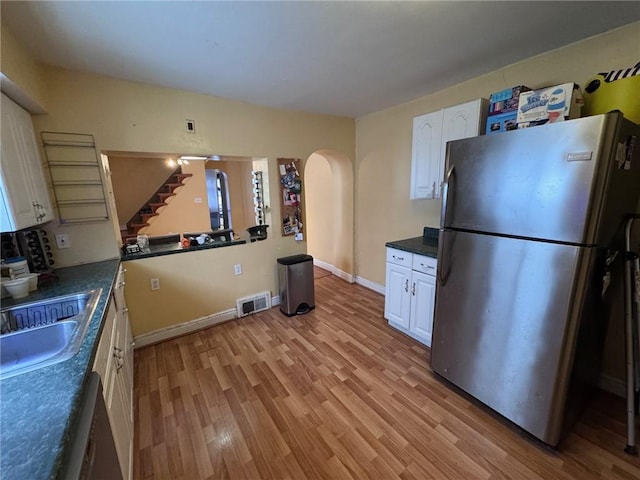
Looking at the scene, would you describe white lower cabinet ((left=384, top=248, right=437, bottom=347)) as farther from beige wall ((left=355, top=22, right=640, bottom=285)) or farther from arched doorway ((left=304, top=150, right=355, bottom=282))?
arched doorway ((left=304, top=150, right=355, bottom=282))

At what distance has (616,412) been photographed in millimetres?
1721

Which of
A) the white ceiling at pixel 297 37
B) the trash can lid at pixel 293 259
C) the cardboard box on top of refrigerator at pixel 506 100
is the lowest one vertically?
the trash can lid at pixel 293 259

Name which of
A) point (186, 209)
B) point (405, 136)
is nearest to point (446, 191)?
point (405, 136)

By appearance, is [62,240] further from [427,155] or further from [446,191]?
[427,155]

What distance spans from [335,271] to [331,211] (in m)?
1.01

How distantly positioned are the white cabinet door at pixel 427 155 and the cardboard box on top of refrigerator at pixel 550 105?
0.67 meters

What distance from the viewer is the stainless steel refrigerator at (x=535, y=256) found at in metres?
1.25

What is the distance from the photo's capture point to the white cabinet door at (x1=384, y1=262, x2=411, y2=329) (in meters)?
2.50

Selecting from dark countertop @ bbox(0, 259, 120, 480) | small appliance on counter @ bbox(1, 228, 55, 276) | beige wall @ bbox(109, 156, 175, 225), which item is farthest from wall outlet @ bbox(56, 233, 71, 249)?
beige wall @ bbox(109, 156, 175, 225)

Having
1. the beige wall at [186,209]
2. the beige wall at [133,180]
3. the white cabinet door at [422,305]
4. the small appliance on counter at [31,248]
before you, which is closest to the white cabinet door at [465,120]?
the white cabinet door at [422,305]

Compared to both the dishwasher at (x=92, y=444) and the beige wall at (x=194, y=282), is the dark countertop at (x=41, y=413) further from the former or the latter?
the beige wall at (x=194, y=282)

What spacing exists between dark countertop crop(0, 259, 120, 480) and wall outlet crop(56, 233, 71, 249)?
1.44 metres

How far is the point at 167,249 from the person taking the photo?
260 centimetres

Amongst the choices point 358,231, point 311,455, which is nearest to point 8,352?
point 311,455
